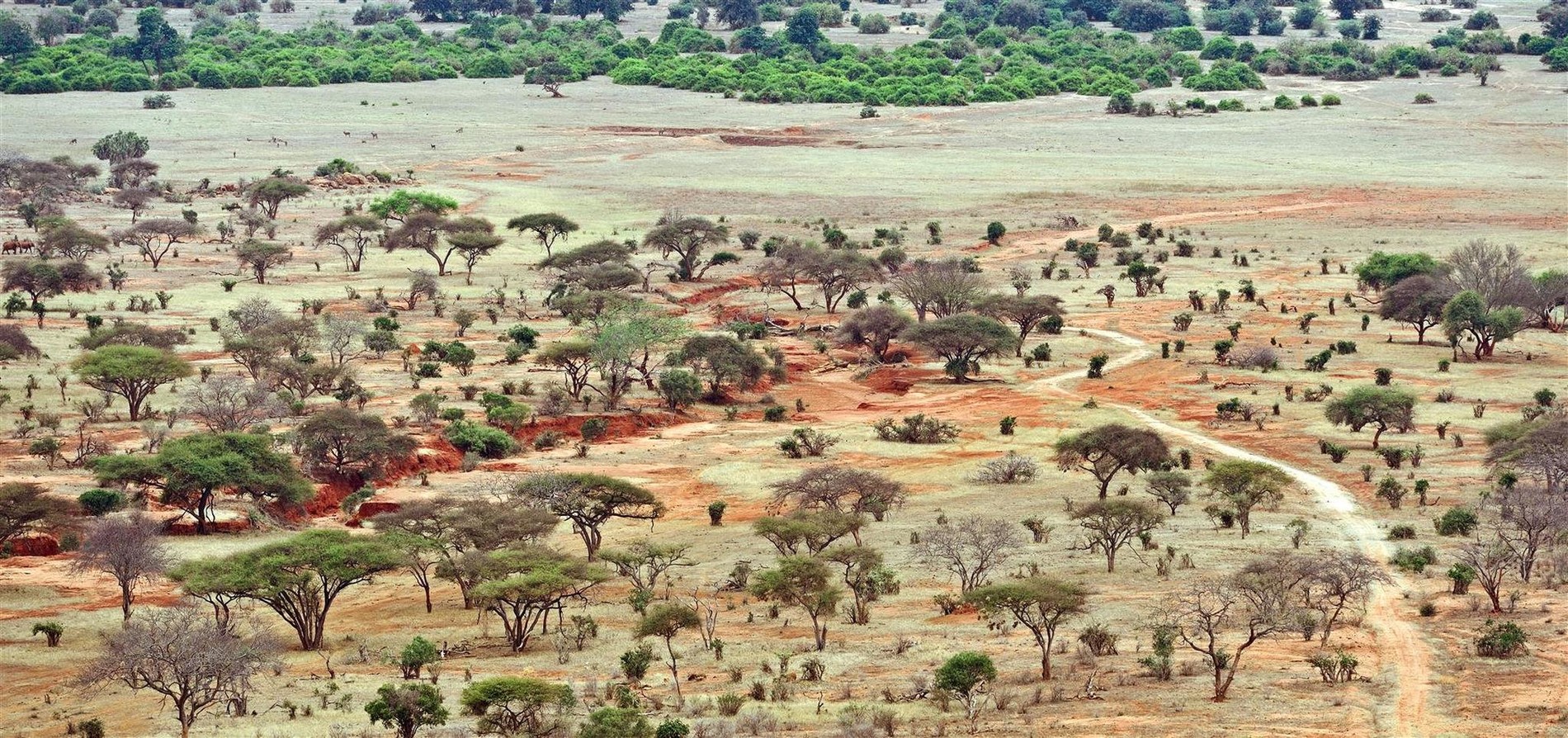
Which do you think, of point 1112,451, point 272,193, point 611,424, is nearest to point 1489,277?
point 1112,451

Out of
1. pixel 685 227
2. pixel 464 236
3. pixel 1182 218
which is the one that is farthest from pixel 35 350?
pixel 1182 218

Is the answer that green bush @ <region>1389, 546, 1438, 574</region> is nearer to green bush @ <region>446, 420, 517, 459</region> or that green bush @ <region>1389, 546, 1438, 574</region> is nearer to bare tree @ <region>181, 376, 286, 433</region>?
green bush @ <region>446, 420, 517, 459</region>

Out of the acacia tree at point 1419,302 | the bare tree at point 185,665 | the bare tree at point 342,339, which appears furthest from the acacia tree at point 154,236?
the bare tree at point 185,665

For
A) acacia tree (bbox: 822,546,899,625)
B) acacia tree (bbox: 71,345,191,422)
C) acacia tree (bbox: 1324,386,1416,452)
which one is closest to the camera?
acacia tree (bbox: 822,546,899,625)

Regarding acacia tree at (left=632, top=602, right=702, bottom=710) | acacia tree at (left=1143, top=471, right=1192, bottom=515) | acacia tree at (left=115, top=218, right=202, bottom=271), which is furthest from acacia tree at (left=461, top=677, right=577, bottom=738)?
acacia tree at (left=115, top=218, right=202, bottom=271)

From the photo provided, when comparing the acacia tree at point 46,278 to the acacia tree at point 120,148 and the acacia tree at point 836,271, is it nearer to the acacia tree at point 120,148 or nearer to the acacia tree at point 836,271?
the acacia tree at point 836,271

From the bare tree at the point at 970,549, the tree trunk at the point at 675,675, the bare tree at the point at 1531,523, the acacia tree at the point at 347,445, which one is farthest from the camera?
the acacia tree at the point at 347,445

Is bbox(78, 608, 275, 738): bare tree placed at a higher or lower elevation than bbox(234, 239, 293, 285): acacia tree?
higher

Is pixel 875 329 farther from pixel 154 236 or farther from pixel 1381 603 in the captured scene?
pixel 154 236
